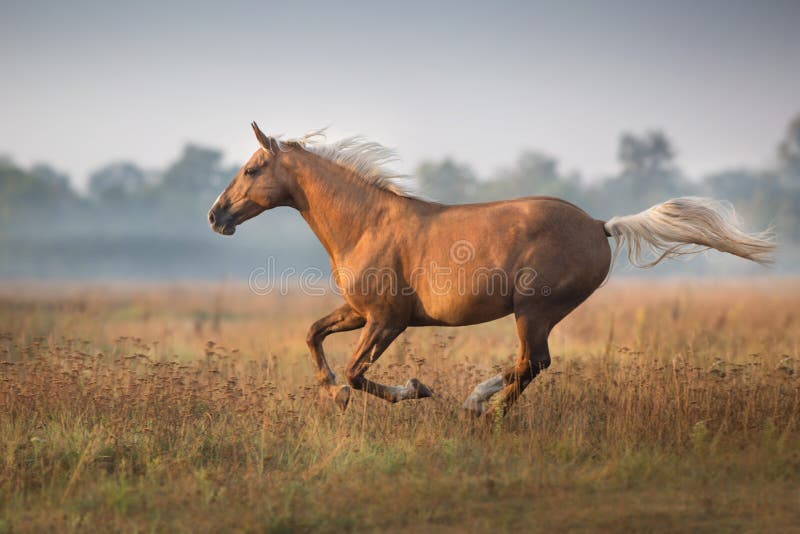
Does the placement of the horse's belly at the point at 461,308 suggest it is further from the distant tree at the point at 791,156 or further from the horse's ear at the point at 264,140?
the distant tree at the point at 791,156

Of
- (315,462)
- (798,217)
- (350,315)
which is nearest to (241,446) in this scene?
(315,462)

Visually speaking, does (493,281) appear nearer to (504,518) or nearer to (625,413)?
(625,413)

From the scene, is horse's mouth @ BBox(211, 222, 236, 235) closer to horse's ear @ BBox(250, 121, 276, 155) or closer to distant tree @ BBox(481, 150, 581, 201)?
horse's ear @ BBox(250, 121, 276, 155)

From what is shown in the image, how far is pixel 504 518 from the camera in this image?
16.1 feet

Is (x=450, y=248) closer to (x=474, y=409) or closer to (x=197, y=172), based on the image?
(x=474, y=409)

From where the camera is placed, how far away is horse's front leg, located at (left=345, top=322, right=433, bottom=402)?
7.09 meters

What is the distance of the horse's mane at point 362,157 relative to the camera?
300 inches

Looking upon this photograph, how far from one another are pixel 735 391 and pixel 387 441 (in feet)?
11.0

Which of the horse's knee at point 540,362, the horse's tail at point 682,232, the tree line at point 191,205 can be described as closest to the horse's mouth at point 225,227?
the horse's knee at point 540,362

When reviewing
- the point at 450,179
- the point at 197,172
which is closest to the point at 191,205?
the point at 197,172

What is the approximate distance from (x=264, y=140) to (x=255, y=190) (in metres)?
0.48

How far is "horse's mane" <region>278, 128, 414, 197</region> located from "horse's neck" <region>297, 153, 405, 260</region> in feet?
0.21

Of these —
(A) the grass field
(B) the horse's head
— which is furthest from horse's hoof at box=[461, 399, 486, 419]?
(B) the horse's head

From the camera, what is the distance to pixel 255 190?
762cm
